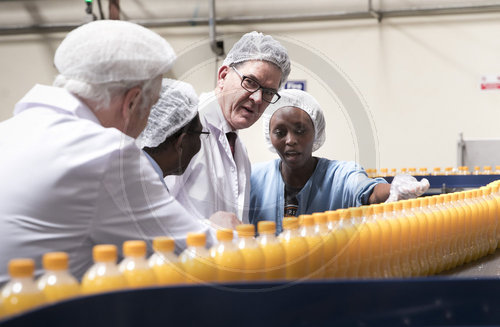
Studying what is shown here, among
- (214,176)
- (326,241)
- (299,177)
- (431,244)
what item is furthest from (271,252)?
(299,177)

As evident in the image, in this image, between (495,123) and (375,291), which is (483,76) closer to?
(495,123)

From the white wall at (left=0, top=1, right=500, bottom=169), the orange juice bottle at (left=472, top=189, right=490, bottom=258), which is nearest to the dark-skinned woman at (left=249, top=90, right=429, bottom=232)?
the orange juice bottle at (left=472, top=189, right=490, bottom=258)

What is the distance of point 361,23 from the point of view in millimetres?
6453

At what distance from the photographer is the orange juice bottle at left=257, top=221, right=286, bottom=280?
1.31 metres

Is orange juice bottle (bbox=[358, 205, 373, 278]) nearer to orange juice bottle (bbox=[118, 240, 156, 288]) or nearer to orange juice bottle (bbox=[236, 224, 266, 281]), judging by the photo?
orange juice bottle (bbox=[236, 224, 266, 281])

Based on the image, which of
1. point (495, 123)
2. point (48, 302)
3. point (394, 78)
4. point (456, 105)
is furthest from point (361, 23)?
point (48, 302)

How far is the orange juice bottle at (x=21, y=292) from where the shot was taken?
38.3 inches

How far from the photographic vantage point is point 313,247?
4.72 feet

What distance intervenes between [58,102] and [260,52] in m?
1.19

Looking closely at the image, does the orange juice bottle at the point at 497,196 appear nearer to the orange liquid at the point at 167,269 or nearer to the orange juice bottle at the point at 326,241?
the orange juice bottle at the point at 326,241

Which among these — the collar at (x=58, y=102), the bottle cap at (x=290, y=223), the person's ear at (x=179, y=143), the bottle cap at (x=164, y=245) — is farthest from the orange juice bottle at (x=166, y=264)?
the person's ear at (x=179, y=143)

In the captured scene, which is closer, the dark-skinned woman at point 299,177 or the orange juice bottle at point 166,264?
the orange juice bottle at point 166,264

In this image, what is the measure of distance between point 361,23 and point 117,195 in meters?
5.59

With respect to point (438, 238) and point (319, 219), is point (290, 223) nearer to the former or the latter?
point (319, 219)
